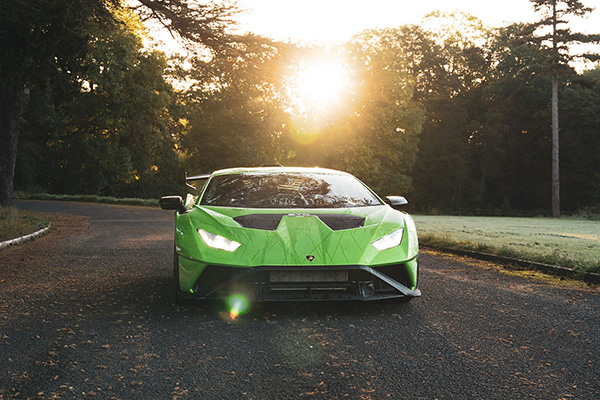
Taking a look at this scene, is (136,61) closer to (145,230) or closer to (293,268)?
(145,230)

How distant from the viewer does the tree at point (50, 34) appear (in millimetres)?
13195

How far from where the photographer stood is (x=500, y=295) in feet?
21.4

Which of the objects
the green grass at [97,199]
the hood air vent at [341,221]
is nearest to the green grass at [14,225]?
the hood air vent at [341,221]

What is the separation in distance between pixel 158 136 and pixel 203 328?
31.0m

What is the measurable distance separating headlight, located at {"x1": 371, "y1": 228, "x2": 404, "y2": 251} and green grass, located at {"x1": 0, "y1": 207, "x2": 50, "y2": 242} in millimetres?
9146

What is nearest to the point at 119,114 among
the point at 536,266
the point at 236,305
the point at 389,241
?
the point at 536,266

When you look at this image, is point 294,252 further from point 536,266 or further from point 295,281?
point 536,266

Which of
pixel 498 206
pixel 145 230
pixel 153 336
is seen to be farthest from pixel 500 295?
pixel 498 206

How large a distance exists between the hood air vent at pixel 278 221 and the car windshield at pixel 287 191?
438mm

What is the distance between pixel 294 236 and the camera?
17.0 feet

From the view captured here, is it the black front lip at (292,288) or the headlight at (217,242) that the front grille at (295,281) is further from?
the headlight at (217,242)

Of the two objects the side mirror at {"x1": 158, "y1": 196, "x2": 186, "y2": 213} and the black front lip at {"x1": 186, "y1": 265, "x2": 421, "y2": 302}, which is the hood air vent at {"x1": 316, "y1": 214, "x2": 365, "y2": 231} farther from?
the side mirror at {"x1": 158, "y1": 196, "x2": 186, "y2": 213}

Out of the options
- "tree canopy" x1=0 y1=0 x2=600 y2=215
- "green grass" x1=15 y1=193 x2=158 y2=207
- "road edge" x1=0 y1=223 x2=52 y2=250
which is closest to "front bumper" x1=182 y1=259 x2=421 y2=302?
"road edge" x1=0 y1=223 x2=52 y2=250

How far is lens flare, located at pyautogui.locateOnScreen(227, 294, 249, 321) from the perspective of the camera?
16.6ft
